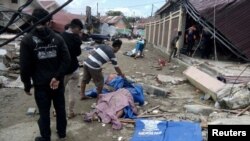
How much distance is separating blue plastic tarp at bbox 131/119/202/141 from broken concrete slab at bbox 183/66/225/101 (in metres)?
2.28

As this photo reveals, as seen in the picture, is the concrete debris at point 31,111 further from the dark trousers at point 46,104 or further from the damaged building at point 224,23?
the damaged building at point 224,23

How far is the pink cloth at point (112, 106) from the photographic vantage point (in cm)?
652

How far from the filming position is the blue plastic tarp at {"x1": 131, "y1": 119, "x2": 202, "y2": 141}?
18.0 ft

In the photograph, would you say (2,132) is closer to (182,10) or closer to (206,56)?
(206,56)

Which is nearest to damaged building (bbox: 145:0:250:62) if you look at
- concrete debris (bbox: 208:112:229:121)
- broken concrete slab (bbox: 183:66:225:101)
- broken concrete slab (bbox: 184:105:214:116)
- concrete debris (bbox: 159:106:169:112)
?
broken concrete slab (bbox: 183:66:225:101)

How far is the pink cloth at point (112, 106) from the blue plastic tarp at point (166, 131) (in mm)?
488

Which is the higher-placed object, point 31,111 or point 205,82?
point 205,82

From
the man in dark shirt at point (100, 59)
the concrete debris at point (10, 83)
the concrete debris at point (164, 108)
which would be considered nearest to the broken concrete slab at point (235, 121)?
the concrete debris at point (164, 108)

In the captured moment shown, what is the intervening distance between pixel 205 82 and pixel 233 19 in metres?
6.88

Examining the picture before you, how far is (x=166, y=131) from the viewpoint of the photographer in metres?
5.75

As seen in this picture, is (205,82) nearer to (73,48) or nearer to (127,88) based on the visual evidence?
(127,88)

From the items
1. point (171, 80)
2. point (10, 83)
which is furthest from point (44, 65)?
point (171, 80)

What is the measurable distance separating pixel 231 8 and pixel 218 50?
7.08 feet

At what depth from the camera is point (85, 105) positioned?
25.3 feet
